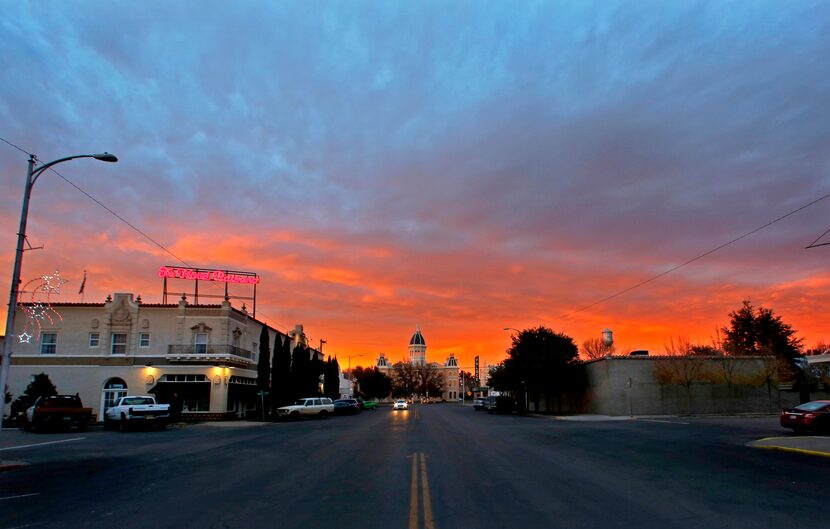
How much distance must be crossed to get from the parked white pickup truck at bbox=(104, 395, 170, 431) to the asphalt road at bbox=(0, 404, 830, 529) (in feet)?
46.0

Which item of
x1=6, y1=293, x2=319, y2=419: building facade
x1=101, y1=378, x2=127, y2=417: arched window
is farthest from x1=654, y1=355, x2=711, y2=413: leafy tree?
x1=101, y1=378, x2=127, y2=417: arched window

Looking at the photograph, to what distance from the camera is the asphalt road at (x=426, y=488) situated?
8.33m

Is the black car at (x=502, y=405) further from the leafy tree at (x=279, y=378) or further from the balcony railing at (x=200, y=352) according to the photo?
the balcony railing at (x=200, y=352)

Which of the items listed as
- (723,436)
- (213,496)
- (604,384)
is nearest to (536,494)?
(213,496)

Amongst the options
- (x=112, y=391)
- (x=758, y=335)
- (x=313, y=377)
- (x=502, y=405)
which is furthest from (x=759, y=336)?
(x=112, y=391)

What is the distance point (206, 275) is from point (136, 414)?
21.0 metres

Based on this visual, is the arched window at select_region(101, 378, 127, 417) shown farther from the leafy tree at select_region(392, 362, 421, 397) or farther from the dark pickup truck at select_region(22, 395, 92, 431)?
the leafy tree at select_region(392, 362, 421, 397)

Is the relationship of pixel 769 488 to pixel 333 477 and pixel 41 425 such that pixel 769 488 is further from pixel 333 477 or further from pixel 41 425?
pixel 41 425

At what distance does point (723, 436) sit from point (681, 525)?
16.1 metres

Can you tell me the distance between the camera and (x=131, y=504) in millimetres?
9711

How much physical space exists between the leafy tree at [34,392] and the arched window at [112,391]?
3997 millimetres

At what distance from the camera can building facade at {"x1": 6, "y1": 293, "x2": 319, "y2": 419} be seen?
148 ft

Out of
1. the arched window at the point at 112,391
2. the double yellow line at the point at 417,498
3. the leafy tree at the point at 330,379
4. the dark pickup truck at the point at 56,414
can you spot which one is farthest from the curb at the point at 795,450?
the leafy tree at the point at 330,379

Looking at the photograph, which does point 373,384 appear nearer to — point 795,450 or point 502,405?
point 502,405
